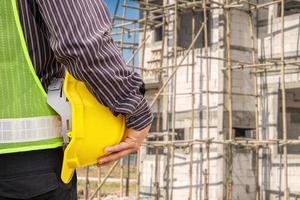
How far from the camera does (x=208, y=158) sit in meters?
12.6

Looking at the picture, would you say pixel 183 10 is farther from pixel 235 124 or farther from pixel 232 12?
pixel 235 124

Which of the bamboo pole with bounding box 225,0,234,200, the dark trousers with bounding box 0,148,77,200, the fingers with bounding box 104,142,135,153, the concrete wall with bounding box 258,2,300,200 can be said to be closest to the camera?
the dark trousers with bounding box 0,148,77,200

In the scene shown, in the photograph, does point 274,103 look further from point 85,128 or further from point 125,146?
point 85,128

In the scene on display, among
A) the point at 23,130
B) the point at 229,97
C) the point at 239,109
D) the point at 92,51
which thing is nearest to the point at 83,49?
the point at 92,51

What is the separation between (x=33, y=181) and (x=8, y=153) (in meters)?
0.13

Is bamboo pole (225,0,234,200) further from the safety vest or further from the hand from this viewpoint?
the safety vest

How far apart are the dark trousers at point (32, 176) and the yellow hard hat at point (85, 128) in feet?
0.14

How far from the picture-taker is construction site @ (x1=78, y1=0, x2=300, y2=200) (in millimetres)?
12227

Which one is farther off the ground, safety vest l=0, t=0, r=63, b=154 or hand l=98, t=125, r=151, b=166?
safety vest l=0, t=0, r=63, b=154

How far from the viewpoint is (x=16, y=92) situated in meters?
1.94

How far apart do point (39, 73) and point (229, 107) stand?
10.6m

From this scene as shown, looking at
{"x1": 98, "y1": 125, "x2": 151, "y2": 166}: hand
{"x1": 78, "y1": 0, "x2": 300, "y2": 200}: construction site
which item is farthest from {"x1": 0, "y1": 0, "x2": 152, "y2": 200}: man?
{"x1": 78, "y1": 0, "x2": 300, "y2": 200}: construction site

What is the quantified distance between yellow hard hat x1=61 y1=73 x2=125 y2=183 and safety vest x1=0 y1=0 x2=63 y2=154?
0.10 meters

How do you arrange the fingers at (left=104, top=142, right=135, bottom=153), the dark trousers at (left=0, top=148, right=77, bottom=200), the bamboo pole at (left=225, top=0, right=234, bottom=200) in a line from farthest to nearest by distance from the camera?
the bamboo pole at (left=225, top=0, right=234, bottom=200)
the fingers at (left=104, top=142, right=135, bottom=153)
the dark trousers at (left=0, top=148, right=77, bottom=200)
